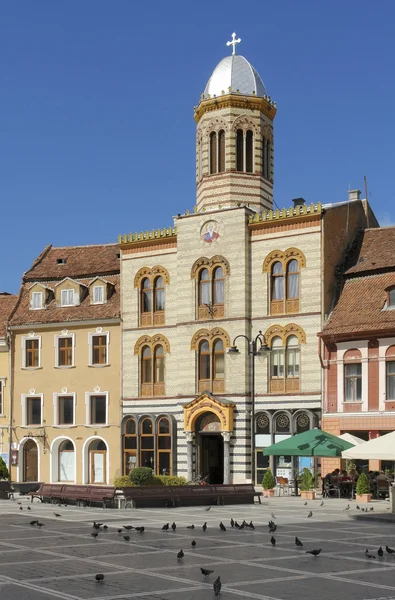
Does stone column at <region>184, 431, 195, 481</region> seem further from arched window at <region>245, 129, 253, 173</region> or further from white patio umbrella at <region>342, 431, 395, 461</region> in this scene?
white patio umbrella at <region>342, 431, 395, 461</region>

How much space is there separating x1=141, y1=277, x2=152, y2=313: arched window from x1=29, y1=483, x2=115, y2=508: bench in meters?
14.8

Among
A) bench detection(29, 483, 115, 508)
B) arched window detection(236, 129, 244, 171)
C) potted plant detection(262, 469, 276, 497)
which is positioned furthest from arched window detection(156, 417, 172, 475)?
arched window detection(236, 129, 244, 171)

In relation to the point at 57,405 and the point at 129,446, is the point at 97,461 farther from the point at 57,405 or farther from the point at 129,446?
the point at 57,405

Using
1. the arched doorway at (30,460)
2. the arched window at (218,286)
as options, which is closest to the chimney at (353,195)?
the arched window at (218,286)

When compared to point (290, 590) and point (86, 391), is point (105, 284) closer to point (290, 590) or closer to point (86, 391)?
point (86, 391)

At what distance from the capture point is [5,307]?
56188 mm

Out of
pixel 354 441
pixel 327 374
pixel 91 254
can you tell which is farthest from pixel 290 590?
pixel 91 254

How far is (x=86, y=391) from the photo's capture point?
50.3 m

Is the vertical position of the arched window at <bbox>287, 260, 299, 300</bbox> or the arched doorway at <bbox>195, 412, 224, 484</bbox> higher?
the arched window at <bbox>287, 260, 299, 300</bbox>

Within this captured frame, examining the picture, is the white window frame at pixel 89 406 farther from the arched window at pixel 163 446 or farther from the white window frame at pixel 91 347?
the arched window at pixel 163 446

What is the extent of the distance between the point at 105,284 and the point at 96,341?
2.95m

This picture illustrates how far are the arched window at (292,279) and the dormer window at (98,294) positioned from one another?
11008 millimetres

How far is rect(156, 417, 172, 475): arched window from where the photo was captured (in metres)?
47.4

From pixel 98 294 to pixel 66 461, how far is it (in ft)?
28.5
